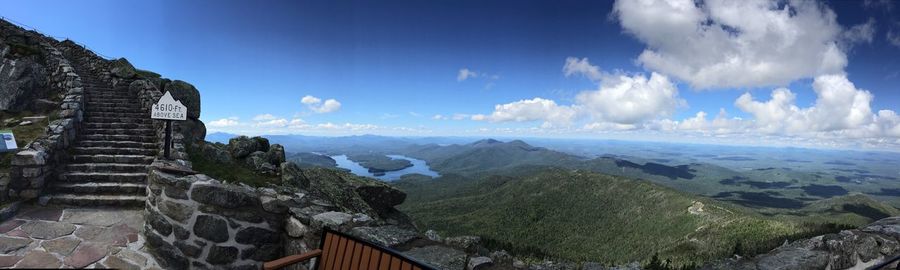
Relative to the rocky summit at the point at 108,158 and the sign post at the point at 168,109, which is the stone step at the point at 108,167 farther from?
the sign post at the point at 168,109

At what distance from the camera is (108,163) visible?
34.0 feet

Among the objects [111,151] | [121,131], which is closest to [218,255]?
[111,151]

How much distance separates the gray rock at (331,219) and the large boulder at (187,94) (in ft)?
63.2

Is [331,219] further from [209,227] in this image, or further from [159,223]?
[159,223]

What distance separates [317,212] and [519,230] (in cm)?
13267

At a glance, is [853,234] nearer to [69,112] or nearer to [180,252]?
[180,252]

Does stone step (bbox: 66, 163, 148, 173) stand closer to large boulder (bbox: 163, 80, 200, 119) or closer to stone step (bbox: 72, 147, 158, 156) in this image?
stone step (bbox: 72, 147, 158, 156)

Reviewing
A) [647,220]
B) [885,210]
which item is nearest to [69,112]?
[647,220]

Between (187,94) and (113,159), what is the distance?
12.8 meters

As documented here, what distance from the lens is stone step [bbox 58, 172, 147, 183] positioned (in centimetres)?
937

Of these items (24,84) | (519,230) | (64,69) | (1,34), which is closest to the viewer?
(24,84)

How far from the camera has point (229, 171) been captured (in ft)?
40.2

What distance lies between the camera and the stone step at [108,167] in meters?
9.80

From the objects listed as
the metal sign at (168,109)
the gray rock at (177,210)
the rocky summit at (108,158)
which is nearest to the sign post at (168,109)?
the metal sign at (168,109)
